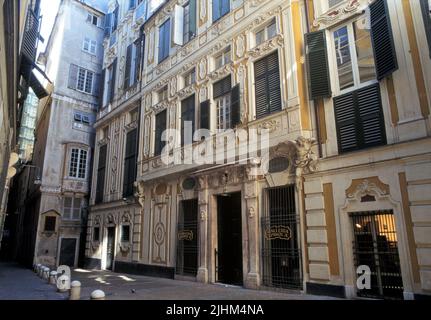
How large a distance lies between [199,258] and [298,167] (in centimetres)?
538

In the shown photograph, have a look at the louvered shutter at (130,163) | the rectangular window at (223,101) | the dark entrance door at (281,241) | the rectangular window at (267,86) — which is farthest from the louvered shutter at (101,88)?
the dark entrance door at (281,241)

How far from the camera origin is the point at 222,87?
13344 millimetres

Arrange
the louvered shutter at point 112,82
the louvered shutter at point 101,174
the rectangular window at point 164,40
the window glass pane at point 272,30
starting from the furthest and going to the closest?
the louvered shutter at point 112,82
the louvered shutter at point 101,174
the rectangular window at point 164,40
the window glass pane at point 272,30

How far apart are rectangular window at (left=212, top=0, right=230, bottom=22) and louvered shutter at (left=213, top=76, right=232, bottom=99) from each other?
9.07 ft

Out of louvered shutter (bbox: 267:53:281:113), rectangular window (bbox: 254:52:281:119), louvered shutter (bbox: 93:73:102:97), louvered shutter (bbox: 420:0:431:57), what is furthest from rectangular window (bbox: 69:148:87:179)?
louvered shutter (bbox: 420:0:431:57)

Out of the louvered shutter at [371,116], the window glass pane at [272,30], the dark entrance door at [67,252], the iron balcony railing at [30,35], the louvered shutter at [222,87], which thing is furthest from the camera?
the dark entrance door at [67,252]

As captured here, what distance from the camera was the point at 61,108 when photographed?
23859 millimetres

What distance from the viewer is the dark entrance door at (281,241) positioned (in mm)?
9594

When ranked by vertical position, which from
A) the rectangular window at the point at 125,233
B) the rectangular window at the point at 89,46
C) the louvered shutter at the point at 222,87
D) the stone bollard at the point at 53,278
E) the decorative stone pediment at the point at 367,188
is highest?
the rectangular window at the point at 89,46

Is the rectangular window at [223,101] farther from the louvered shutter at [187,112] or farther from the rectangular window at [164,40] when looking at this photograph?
the rectangular window at [164,40]

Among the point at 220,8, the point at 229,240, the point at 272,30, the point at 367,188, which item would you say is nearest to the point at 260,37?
the point at 272,30

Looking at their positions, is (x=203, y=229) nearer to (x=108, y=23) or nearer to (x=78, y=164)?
(x=78, y=164)
